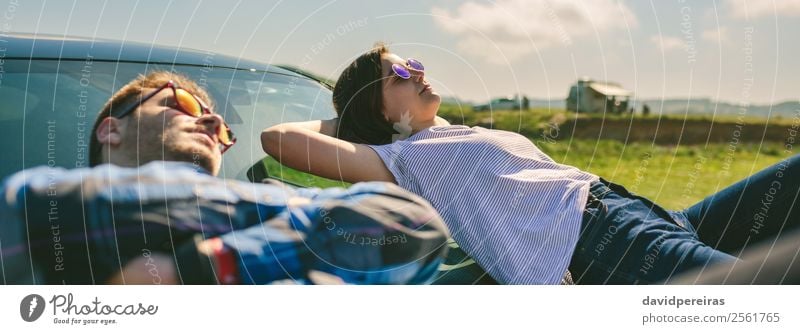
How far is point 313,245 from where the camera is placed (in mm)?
1801

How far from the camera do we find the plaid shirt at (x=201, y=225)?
1.65 meters

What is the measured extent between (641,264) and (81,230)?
1.30 meters

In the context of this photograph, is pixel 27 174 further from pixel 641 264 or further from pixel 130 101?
pixel 641 264

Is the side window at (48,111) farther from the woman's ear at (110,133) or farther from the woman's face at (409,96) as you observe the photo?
the woman's face at (409,96)

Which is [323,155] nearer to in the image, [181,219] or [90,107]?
[181,219]

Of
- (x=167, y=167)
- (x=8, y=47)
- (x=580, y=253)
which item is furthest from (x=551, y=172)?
(x=8, y=47)

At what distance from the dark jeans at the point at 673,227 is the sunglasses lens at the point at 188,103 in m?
1.00

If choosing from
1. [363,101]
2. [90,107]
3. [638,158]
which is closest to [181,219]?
[90,107]

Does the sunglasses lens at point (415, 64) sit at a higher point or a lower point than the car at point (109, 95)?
higher

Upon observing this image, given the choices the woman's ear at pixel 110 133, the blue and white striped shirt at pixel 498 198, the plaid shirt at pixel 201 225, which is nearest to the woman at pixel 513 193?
the blue and white striped shirt at pixel 498 198

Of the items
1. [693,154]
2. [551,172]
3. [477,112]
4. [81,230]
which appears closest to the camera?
[81,230]

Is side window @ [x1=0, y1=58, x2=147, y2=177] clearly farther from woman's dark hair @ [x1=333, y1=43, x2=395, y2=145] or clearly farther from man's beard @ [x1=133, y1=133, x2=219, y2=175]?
woman's dark hair @ [x1=333, y1=43, x2=395, y2=145]

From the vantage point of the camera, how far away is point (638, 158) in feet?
12.2

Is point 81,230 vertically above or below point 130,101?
below
